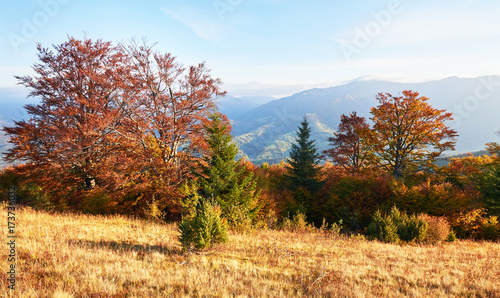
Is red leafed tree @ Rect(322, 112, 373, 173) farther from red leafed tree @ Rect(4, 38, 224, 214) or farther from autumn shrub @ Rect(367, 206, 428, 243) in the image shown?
red leafed tree @ Rect(4, 38, 224, 214)

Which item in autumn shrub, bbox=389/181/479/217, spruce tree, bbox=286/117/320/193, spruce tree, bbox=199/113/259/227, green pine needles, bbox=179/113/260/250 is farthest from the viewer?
spruce tree, bbox=286/117/320/193

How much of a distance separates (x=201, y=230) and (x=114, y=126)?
12.8 m

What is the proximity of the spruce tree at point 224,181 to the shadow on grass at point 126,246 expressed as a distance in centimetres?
519

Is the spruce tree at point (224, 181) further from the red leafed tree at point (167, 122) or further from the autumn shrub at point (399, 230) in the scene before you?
the autumn shrub at point (399, 230)

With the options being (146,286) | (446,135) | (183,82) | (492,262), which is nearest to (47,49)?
(183,82)

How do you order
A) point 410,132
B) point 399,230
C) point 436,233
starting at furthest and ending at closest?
point 410,132 → point 399,230 → point 436,233

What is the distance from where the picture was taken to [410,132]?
76.7 feet

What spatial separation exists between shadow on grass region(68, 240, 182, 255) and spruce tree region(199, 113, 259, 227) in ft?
17.0

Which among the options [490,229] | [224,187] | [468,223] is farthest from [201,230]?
[490,229]

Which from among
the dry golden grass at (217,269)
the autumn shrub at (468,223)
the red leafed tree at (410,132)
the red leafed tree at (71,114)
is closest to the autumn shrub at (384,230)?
the dry golden grass at (217,269)

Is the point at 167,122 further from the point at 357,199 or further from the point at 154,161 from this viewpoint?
the point at 357,199

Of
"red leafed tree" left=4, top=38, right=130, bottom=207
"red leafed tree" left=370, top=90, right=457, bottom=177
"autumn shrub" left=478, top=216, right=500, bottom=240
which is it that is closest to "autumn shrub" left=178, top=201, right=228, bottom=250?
"red leafed tree" left=4, top=38, right=130, bottom=207

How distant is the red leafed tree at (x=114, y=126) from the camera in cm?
1548

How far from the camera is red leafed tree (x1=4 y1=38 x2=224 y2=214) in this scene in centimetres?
1548
